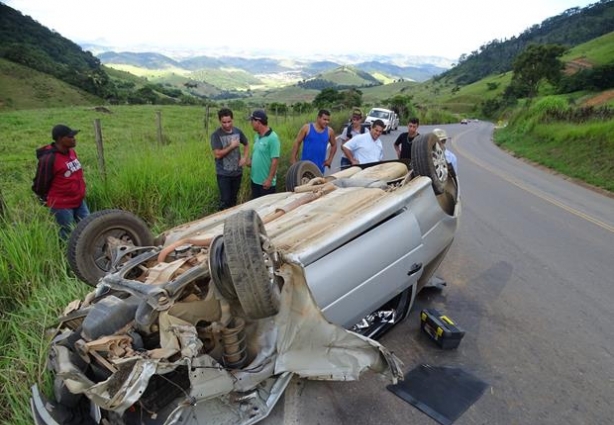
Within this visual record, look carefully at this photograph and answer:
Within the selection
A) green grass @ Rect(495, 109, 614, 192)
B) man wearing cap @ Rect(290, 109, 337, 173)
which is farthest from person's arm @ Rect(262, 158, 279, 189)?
green grass @ Rect(495, 109, 614, 192)

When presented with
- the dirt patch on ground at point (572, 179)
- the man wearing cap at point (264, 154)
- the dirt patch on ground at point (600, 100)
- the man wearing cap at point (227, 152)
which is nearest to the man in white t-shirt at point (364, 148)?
the man wearing cap at point (264, 154)

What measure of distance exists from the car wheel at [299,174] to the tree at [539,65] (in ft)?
194

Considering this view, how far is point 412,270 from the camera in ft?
10.8

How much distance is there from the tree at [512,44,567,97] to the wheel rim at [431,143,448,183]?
195 ft

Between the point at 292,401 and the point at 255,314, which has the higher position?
the point at 255,314

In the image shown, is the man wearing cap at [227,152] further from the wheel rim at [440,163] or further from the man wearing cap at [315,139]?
the wheel rim at [440,163]

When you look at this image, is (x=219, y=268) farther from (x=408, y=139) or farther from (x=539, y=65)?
(x=539, y=65)

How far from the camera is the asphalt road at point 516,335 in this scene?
2830mm

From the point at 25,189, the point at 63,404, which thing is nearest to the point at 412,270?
the point at 63,404

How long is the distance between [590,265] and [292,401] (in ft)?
14.6

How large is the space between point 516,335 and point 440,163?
1759mm

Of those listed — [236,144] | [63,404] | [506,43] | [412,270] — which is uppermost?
[506,43]

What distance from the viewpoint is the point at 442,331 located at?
3412mm

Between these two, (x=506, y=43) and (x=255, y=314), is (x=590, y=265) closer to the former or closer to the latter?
(x=255, y=314)
